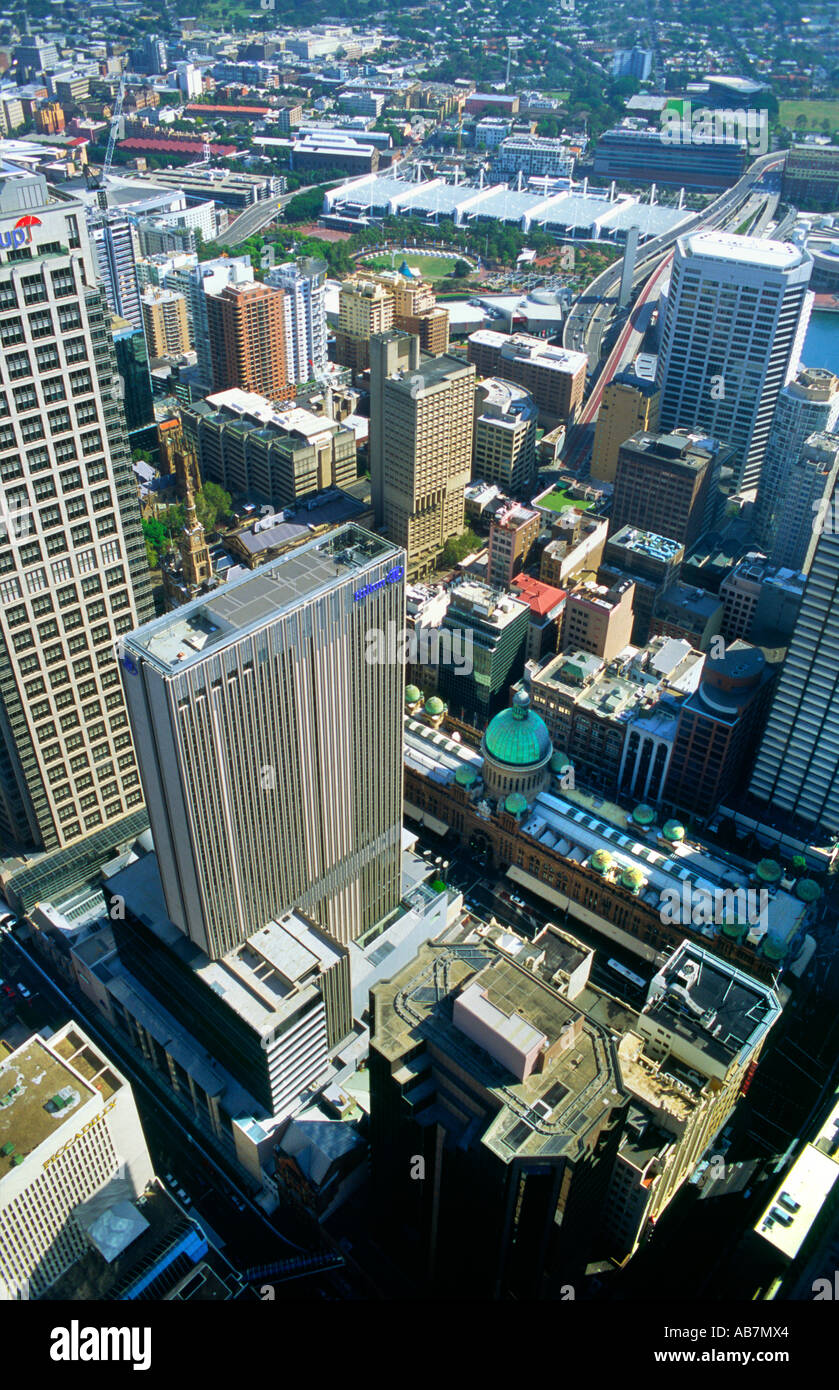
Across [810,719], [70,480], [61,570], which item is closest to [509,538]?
[810,719]

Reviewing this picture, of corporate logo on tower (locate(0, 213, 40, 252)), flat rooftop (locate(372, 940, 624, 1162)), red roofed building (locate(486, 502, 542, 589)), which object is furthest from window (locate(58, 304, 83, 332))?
red roofed building (locate(486, 502, 542, 589))

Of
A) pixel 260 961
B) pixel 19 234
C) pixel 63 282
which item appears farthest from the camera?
pixel 260 961

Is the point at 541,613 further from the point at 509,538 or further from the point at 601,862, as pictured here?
the point at 601,862

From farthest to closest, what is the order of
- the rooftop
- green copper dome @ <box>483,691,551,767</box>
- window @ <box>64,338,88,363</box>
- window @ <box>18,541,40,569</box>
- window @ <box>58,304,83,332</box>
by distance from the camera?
green copper dome @ <box>483,691,551,767</box> < window @ <box>18,541,40,569</box> < window @ <box>64,338,88,363</box> < window @ <box>58,304,83,332</box> < the rooftop

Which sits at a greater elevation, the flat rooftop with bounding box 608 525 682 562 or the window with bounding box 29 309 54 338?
the window with bounding box 29 309 54 338

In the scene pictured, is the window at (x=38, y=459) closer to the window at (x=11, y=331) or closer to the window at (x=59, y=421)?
the window at (x=59, y=421)

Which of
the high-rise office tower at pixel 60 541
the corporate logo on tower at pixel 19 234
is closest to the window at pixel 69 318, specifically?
the high-rise office tower at pixel 60 541

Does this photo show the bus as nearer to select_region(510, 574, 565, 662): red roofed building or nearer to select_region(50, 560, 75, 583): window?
select_region(510, 574, 565, 662): red roofed building

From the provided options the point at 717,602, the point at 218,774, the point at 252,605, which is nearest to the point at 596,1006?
the point at 218,774
